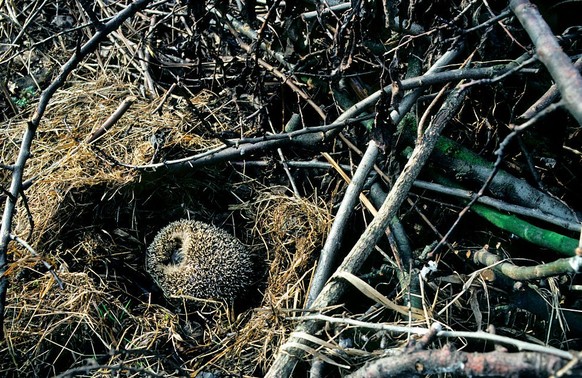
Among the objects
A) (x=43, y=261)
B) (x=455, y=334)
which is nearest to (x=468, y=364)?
(x=455, y=334)

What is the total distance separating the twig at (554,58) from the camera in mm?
1841

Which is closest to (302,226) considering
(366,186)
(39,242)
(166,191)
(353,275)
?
(366,186)

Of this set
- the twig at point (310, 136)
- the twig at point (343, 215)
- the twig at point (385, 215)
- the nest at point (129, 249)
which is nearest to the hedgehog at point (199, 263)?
the nest at point (129, 249)

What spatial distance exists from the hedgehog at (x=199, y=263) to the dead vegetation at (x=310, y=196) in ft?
0.35

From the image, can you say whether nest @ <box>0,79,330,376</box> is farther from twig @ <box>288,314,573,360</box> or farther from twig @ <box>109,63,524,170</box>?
twig @ <box>288,314,573,360</box>

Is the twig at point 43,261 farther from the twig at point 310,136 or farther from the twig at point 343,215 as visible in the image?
the twig at point 343,215

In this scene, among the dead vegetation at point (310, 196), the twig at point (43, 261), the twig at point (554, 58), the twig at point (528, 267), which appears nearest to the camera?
the twig at point (554, 58)

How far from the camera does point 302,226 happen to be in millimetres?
3471

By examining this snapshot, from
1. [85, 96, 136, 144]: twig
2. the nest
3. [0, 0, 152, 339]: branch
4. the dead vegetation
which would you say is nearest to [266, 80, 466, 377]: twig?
the dead vegetation

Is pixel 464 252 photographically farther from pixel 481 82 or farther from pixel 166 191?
pixel 166 191

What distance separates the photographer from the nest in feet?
10.3

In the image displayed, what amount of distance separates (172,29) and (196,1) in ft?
4.25

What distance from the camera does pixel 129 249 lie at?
368 centimetres

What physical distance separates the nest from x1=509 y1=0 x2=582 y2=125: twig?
5.11 ft
